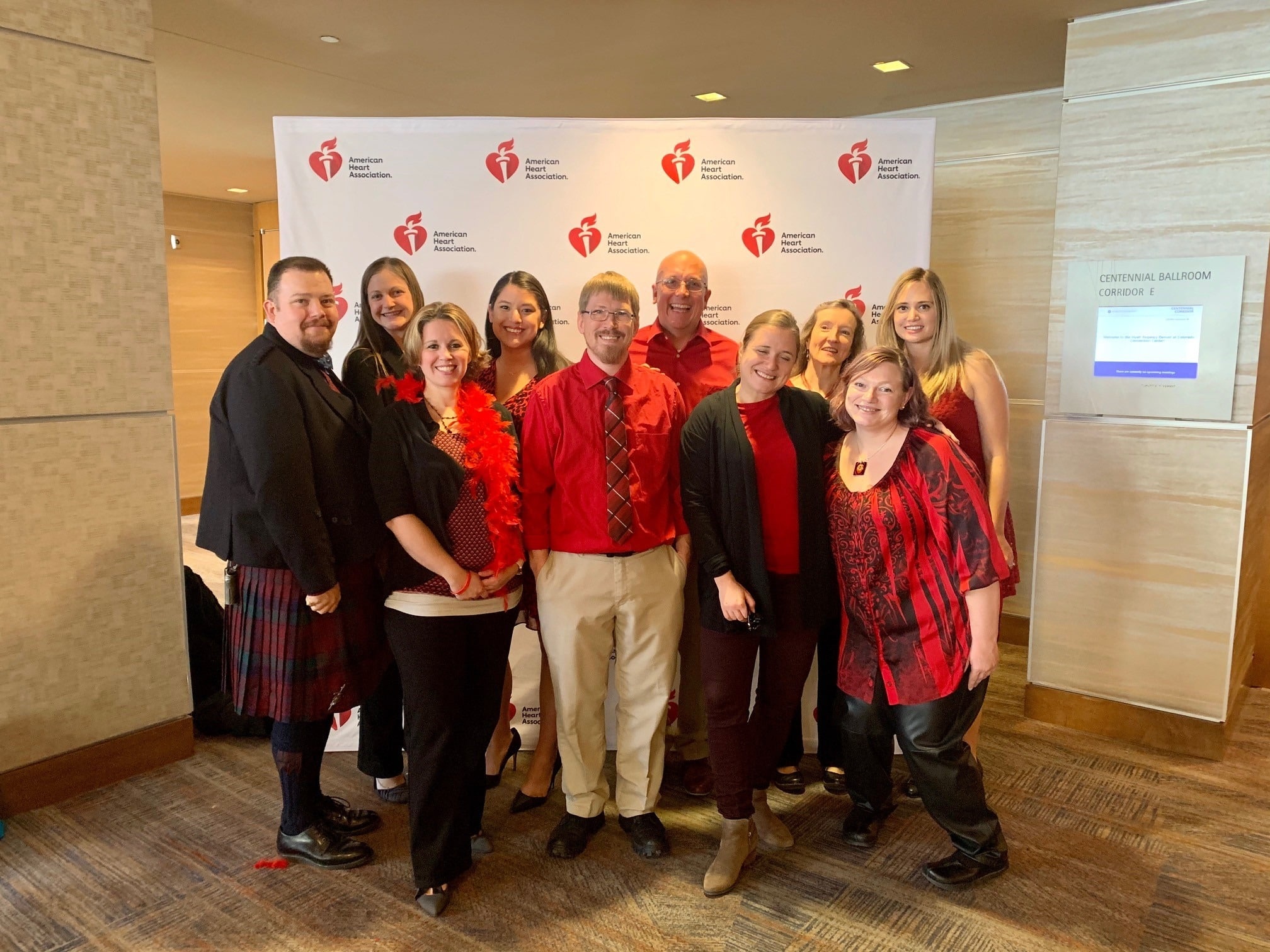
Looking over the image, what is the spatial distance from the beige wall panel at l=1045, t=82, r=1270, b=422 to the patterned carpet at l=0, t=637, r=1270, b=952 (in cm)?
160

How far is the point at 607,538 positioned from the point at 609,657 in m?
0.40

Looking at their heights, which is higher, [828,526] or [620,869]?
[828,526]

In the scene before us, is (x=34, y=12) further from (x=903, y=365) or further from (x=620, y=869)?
(x=620, y=869)

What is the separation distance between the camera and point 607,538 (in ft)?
8.11

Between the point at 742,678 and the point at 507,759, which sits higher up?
the point at 742,678

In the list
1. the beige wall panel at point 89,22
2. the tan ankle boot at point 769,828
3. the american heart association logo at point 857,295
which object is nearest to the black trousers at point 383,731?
the tan ankle boot at point 769,828

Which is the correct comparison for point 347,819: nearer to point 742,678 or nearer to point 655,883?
point 655,883

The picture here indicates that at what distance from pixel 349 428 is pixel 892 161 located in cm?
216

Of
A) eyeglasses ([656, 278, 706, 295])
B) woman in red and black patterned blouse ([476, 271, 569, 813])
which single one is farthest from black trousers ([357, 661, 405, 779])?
eyeglasses ([656, 278, 706, 295])

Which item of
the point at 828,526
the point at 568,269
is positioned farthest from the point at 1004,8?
the point at 828,526

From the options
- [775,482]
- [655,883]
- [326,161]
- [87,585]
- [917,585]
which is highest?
[326,161]

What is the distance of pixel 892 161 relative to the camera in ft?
10.6

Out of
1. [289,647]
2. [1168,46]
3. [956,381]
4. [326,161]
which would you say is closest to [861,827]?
[956,381]

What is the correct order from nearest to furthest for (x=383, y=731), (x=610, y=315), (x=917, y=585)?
(x=917, y=585), (x=610, y=315), (x=383, y=731)
